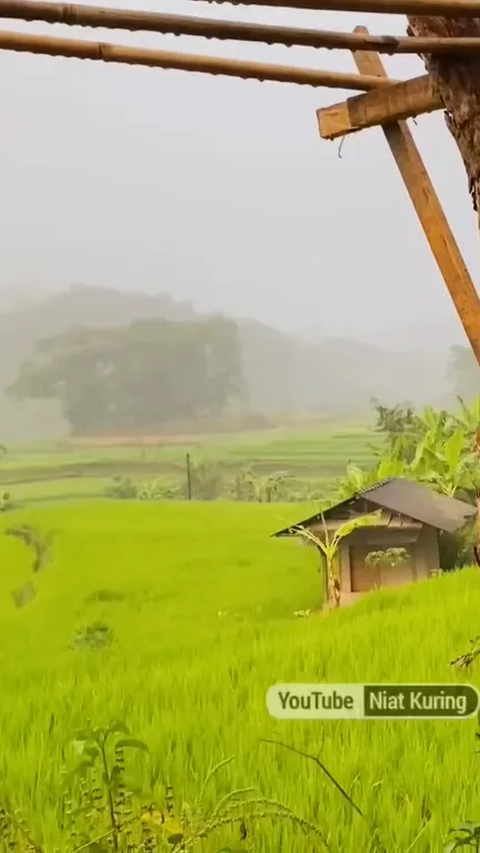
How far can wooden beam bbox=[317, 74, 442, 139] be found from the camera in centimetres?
103

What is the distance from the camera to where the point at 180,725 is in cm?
134

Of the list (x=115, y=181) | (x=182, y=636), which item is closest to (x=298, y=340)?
(x=115, y=181)

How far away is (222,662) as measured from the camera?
1.39m

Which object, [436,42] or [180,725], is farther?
[180,725]

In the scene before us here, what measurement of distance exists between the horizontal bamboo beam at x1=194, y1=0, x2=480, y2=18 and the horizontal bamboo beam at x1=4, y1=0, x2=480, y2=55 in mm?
29

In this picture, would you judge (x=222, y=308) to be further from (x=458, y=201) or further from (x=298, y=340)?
(x=458, y=201)

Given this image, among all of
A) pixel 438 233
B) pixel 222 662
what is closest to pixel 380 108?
pixel 438 233

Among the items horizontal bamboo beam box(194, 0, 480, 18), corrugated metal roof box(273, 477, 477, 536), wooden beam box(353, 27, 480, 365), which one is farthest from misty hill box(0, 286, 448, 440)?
horizontal bamboo beam box(194, 0, 480, 18)

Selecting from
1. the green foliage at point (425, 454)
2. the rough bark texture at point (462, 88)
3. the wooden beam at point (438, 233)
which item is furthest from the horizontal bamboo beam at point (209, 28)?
the green foliage at point (425, 454)

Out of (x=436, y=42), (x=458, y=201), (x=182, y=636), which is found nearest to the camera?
(x=436, y=42)

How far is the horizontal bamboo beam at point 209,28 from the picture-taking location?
75 cm

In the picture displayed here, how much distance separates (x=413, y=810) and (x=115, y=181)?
3.46ft

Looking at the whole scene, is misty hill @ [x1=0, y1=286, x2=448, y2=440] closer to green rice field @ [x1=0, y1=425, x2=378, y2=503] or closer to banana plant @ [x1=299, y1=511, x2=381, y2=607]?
green rice field @ [x1=0, y1=425, x2=378, y2=503]

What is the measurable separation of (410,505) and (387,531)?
0.06 meters
